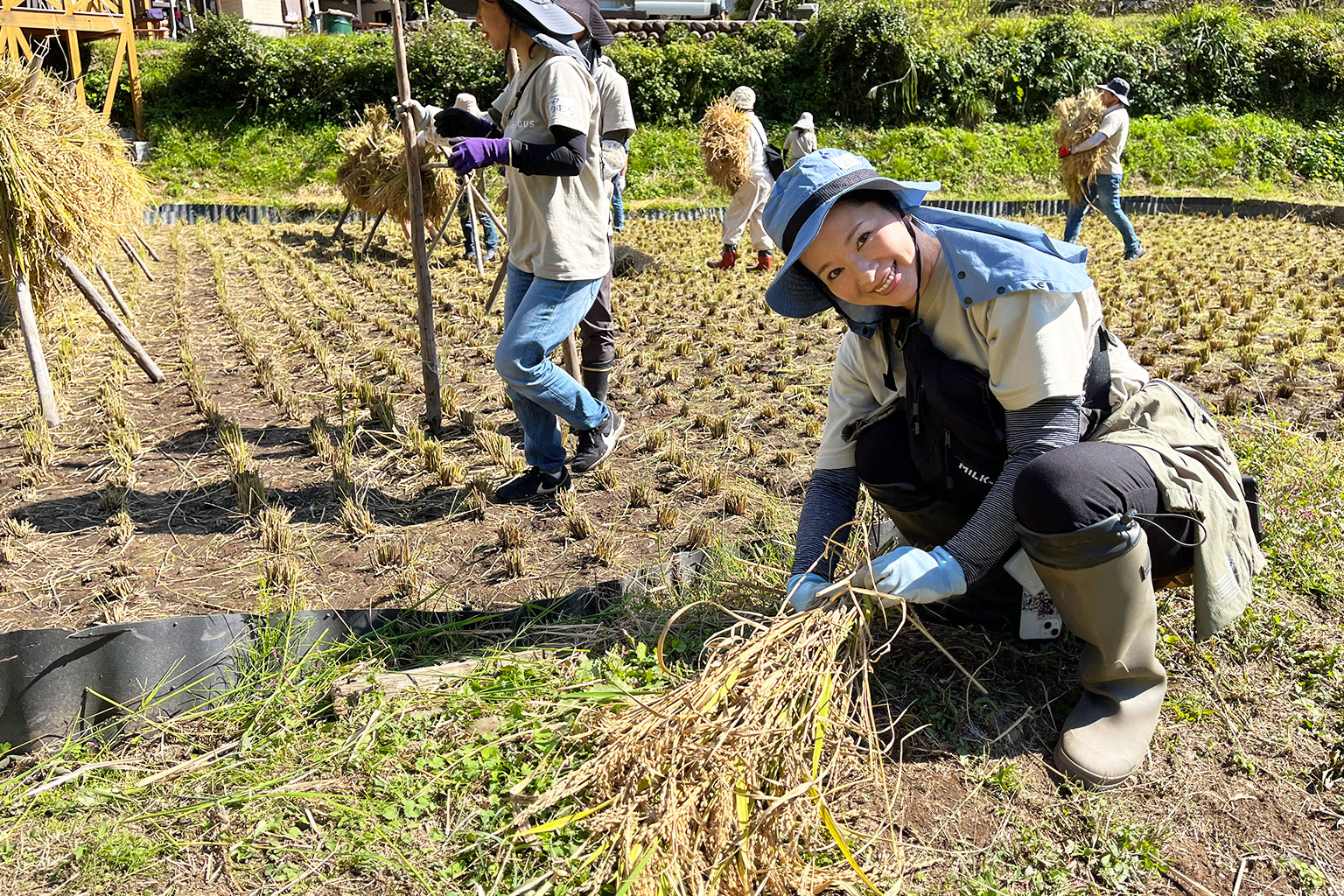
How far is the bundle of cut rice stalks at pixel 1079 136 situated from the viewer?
9.42m

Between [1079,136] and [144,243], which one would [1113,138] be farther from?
[144,243]

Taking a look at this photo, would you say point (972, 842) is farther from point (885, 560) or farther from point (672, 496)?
point (672, 496)

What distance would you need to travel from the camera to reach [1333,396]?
15.5 ft

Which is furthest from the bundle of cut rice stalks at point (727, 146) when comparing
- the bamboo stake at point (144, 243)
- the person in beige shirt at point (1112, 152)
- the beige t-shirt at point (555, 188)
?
the beige t-shirt at point (555, 188)

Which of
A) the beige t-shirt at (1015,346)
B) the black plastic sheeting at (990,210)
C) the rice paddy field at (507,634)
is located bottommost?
the rice paddy field at (507,634)

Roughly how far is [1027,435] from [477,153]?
217cm

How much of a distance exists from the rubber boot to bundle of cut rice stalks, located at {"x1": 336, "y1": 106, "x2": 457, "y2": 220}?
5.54 metres

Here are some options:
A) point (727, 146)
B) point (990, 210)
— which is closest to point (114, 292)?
point (727, 146)

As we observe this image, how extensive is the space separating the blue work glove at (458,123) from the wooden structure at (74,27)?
9706 mm

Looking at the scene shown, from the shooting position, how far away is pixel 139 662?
2.35 meters

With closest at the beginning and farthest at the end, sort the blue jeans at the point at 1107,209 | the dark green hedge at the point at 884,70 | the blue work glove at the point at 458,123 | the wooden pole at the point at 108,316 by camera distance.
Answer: the blue work glove at the point at 458,123 < the wooden pole at the point at 108,316 < the blue jeans at the point at 1107,209 < the dark green hedge at the point at 884,70

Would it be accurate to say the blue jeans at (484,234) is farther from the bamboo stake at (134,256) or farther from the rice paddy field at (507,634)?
the rice paddy field at (507,634)

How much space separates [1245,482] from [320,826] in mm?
2167

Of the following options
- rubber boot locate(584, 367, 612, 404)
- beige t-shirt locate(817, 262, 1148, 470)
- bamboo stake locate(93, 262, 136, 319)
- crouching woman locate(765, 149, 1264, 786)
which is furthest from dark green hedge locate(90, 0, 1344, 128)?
crouching woman locate(765, 149, 1264, 786)
